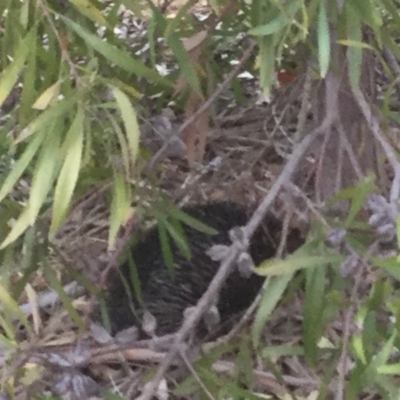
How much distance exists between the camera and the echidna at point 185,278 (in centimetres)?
106

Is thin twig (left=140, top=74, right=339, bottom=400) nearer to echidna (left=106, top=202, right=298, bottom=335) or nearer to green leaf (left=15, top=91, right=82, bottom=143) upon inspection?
green leaf (left=15, top=91, right=82, bottom=143)

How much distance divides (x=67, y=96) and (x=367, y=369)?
10.9 inches

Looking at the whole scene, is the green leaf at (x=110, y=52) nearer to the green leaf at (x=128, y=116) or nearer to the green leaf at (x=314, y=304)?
the green leaf at (x=128, y=116)

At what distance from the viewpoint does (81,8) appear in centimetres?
51

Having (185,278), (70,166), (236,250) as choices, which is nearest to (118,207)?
(70,166)

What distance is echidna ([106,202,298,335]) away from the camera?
1064mm

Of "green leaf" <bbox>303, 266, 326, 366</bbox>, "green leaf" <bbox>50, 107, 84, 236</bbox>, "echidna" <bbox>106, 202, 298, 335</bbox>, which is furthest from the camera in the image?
"echidna" <bbox>106, 202, 298, 335</bbox>

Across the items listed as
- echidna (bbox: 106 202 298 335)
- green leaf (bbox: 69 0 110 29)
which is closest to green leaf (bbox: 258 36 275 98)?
green leaf (bbox: 69 0 110 29)

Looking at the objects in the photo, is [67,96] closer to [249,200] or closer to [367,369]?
[367,369]

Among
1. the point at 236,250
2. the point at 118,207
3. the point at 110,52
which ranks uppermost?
the point at 110,52

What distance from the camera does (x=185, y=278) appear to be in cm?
110

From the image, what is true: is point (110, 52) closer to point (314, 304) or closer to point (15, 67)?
point (15, 67)

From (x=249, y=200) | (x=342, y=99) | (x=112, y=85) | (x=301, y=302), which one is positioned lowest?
(x=301, y=302)

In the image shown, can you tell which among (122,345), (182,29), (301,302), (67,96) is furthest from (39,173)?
(301,302)
